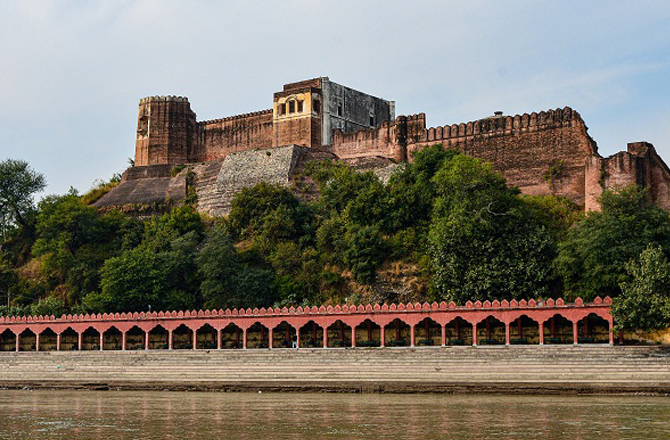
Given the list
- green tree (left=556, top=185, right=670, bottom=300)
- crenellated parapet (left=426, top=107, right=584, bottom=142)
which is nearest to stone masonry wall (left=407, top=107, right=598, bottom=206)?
crenellated parapet (left=426, top=107, right=584, bottom=142)

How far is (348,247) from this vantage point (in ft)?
132

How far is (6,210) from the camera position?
51.2 meters

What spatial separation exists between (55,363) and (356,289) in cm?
1211

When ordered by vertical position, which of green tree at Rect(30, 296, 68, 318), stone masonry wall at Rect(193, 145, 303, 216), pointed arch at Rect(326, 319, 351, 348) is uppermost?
stone masonry wall at Rect(193, 145, 303, 216)

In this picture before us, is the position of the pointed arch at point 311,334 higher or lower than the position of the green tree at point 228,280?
lower

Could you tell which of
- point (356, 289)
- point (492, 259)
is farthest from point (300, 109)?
point (492, 259)

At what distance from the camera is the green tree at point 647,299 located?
1090 inches

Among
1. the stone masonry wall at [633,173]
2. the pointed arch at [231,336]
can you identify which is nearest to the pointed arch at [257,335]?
the pointed arch at [231,336]

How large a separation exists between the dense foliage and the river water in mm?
7372

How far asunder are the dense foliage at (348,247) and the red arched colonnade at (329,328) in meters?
1.52

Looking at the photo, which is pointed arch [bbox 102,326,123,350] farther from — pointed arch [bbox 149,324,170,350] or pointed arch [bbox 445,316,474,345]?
pointed arch [bbox 445,316,474,345]

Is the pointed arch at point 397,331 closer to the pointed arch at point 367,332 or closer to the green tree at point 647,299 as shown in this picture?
the pointed arch at point 367,332

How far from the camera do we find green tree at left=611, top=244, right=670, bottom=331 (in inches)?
1090

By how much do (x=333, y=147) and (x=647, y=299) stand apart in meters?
24.7
